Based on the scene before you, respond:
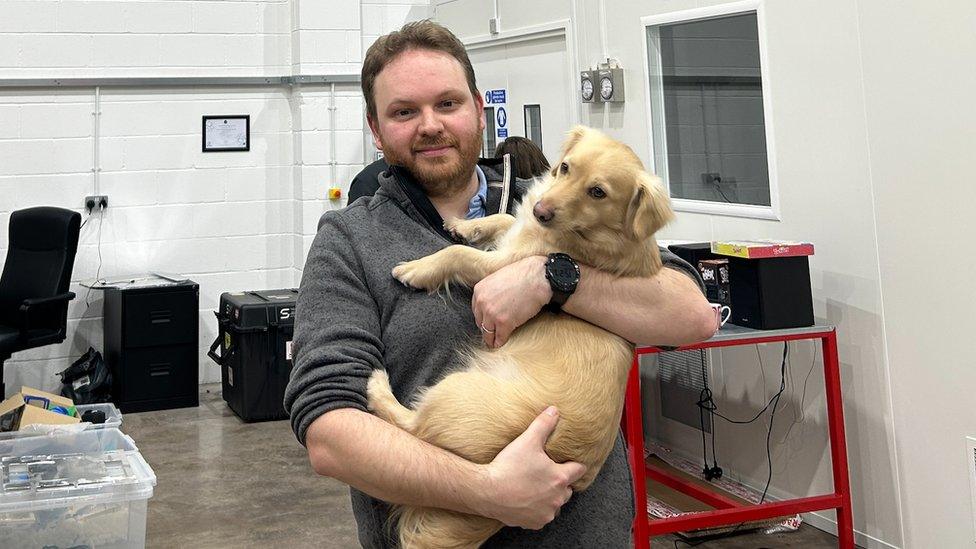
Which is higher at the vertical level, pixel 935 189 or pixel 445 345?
pixel 935 189

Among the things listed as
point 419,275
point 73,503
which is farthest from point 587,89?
point 419,275

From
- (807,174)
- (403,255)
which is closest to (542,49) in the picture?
(807,174)

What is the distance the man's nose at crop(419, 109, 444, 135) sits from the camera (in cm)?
138

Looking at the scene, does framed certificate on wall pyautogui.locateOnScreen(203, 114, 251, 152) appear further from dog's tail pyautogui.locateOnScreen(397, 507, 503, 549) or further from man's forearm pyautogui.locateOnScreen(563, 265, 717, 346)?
dog's tail pyautogui.locateOnScreen(397, 507, 503, 549)

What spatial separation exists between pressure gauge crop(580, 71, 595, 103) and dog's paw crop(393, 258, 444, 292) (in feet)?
12.2

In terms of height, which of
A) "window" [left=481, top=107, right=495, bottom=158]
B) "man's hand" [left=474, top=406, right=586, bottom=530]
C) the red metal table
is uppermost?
"window" [left=481, top=107, right=495, bottom=158]

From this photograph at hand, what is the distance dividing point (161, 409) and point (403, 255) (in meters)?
5.14

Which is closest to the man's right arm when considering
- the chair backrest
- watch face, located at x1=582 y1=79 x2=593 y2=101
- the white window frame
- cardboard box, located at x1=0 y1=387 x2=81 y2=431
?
the white window frame

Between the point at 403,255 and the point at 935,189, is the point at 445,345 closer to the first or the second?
the point at 403,255

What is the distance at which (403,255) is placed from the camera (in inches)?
55.8

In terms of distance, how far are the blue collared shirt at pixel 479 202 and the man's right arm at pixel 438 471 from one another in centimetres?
46

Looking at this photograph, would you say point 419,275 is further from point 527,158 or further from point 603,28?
point 603,28

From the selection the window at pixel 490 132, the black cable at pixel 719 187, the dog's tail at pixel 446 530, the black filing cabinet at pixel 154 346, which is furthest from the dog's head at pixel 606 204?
the black filing cabinet at pixel 154 346

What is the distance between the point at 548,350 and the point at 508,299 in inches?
4.2
